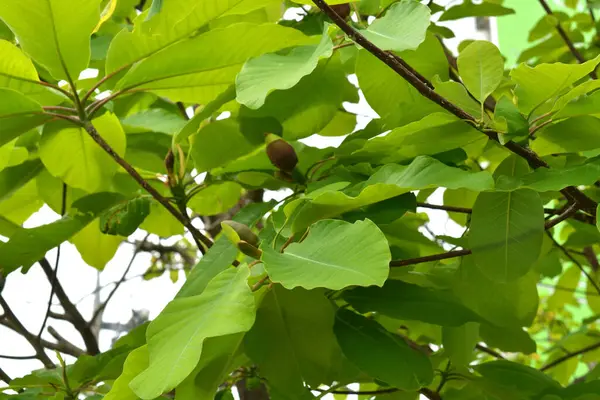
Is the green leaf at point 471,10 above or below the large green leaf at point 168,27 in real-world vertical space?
above

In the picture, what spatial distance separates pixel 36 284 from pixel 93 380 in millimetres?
1242

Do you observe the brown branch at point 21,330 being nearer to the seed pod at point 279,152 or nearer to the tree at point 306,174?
the tree at point 306,174

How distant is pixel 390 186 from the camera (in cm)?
41

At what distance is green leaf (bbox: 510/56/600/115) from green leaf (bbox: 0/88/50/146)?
34cm

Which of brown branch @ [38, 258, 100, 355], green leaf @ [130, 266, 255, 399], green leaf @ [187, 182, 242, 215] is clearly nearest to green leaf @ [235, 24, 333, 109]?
green leaf @ [130, 266, 255, 399]

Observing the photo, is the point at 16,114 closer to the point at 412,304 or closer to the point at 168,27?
the point at 168,27

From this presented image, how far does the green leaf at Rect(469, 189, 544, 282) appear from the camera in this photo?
0.48 meters

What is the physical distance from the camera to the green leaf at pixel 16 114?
504 millimetres

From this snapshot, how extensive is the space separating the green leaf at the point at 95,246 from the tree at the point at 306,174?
5.1 inches

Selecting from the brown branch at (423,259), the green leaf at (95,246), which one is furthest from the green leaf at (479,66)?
the green leaf at (95,246)

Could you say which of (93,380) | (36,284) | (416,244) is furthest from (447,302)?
(36,284)

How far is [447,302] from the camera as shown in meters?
0.55

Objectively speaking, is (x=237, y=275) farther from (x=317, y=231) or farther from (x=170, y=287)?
(x=170, y=287)

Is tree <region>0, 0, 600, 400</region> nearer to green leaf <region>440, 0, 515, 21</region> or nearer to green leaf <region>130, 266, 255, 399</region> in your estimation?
green leaf <region>130, 266, 255, 399</region>
